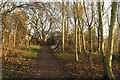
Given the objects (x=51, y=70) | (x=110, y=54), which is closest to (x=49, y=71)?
(x=51, y=70)

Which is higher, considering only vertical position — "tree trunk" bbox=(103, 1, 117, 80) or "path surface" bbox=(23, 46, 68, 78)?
"tree trunk" bbox=(103, 1, 117, 80)

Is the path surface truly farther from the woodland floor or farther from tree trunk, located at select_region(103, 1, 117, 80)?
tree trunk, located at select_region(103, 1, 117, 80)

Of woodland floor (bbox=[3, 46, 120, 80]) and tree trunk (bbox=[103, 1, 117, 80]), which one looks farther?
woodland floor (bbox=[3, 46, 120, 80])

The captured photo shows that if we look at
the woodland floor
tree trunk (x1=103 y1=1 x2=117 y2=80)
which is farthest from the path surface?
tree trunk (x1=103 y1=1 x2=117 y2=80)

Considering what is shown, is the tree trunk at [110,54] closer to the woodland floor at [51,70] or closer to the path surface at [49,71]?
the woodland floor at [51,70]

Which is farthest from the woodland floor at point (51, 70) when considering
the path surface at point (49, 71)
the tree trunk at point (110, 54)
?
the tree trunk at point (110, 54)

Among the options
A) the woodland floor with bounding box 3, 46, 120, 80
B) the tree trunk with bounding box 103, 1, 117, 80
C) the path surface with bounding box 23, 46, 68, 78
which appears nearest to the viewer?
the tree trunk with bounding box 103, 1, 117, 80

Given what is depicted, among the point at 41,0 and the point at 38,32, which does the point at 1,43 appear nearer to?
the point at 41,0

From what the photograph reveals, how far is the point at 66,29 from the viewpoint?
3528 cm

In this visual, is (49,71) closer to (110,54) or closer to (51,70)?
(51,70)

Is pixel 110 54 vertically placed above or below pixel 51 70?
above

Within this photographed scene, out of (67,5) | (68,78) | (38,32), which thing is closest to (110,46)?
(68,78)

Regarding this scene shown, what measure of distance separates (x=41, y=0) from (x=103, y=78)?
593 cm

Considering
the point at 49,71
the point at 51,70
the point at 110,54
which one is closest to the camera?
the point at 110,54
